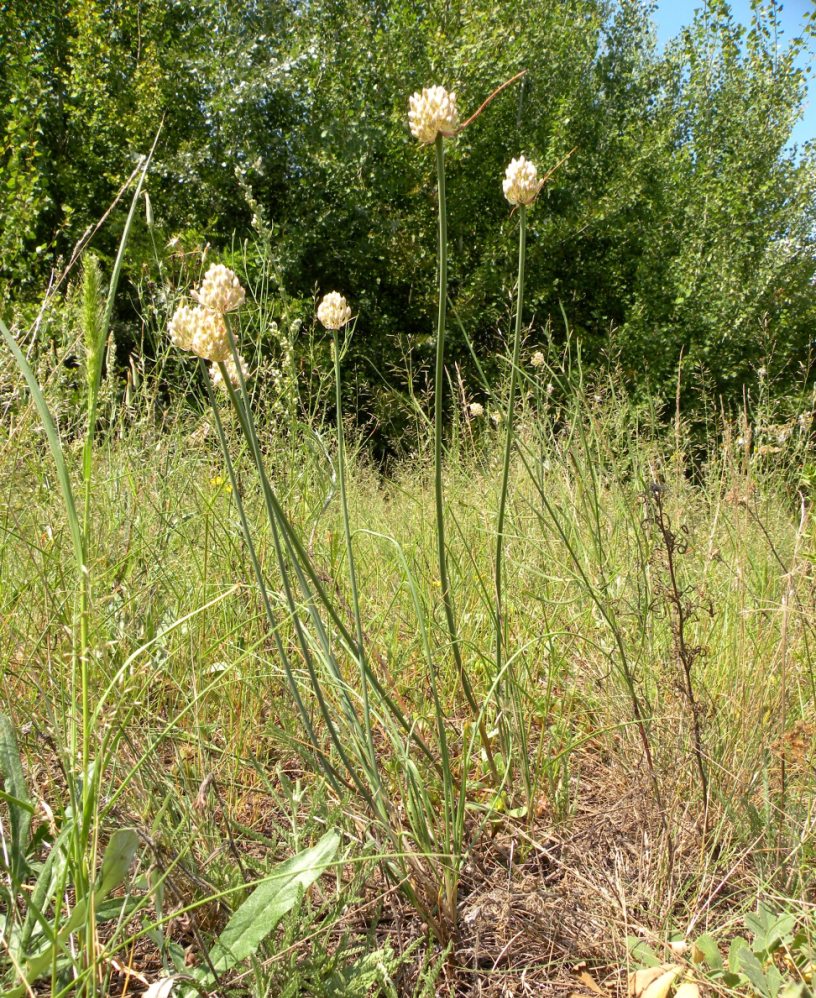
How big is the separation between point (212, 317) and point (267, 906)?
2.28 ft

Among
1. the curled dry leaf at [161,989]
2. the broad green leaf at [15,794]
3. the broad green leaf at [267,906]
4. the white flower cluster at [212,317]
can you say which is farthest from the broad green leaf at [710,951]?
the white flower cluster at [212,317]

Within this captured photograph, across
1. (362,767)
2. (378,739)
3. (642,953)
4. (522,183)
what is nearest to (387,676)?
(362,767)

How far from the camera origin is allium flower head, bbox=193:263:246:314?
916mm

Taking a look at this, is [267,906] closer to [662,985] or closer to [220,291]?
[662,985]

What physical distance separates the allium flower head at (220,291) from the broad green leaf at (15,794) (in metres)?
0.57

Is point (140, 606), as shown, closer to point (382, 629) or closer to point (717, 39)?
point (382, 629)

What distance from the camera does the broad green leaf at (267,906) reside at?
2.81 feet

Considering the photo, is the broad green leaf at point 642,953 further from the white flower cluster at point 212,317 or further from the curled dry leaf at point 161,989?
the white flower cluster at point 212,317

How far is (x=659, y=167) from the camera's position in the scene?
10016 mm

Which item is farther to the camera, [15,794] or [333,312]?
[333,312]

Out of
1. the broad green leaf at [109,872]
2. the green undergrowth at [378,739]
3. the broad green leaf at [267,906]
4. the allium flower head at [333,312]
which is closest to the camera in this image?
the broad green leaf at [109,872]

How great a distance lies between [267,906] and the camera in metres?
0.88

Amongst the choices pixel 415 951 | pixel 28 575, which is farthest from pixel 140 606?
pixel 415 951

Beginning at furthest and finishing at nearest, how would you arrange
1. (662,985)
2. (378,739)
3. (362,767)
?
1. (378,739)
2. (362,767)
3. (662,985)
